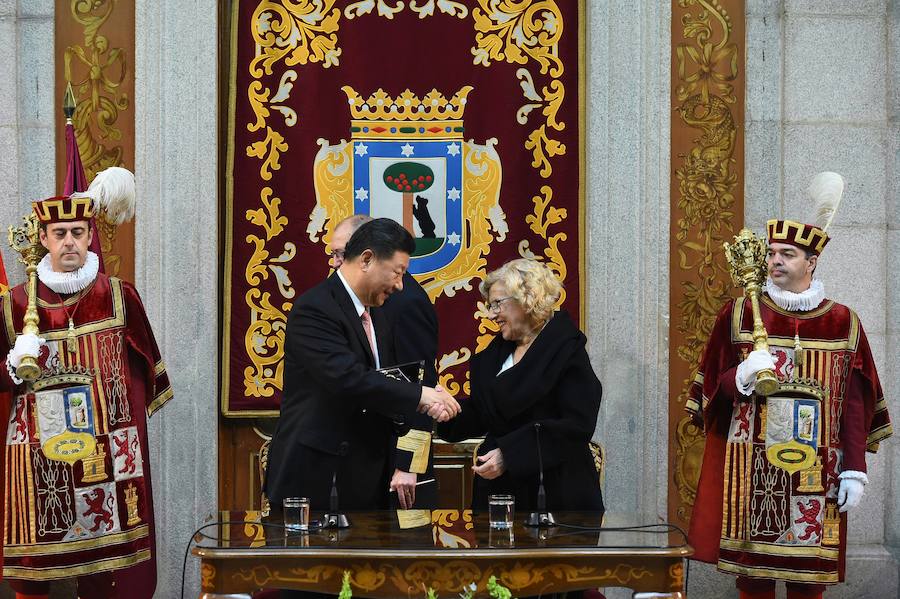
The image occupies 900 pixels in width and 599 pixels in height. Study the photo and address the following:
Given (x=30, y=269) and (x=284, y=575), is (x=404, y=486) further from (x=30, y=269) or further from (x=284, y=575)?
(x=30, y=269)

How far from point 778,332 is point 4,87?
146 inches

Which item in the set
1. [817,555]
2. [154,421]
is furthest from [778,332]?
[154,421]

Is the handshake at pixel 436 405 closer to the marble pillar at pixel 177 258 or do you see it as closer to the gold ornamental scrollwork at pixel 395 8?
the marble pillar at pixel 177 258

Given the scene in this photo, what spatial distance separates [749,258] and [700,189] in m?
1.02

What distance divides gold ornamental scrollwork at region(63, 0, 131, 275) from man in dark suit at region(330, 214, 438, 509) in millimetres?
1792

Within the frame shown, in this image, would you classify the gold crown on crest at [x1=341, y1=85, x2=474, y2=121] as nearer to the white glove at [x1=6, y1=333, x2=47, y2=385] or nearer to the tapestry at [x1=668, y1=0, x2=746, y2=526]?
the tapestry at [x1=668, y1=0, x2=746, y2=526]

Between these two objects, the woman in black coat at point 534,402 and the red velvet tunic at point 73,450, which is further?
the red velvet tunic at point 73,450

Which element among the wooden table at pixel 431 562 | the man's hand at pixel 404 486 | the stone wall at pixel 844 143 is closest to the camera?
the wooden table at pixel 431 562

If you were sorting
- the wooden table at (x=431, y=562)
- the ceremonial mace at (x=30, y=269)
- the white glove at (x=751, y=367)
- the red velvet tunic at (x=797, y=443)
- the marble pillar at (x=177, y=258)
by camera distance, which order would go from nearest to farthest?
1. the wooden table at (x=431, y=562)
2. the ceremonial mace at (x=30, y=269)
3. the white glove at (x=751, y=367)
4. the red velvet tunic at (x=797, y=443)
5. the marble pillar at (x=177, y=258)

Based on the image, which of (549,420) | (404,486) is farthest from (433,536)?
(549,420)

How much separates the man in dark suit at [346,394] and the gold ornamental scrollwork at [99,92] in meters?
1.91

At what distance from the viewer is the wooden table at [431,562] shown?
12.5 feet

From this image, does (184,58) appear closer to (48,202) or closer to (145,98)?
(145,98)

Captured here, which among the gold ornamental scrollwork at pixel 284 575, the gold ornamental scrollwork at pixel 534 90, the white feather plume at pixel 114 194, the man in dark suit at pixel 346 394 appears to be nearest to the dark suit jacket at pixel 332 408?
the man in dark suit at pixel 346 394
